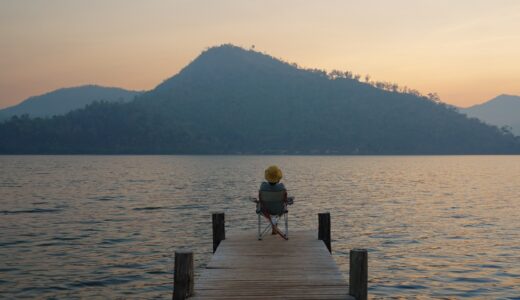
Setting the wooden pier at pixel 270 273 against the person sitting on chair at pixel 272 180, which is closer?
the wooden pier at pixel 270 273

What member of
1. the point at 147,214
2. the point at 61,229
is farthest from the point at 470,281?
the point at 147,214

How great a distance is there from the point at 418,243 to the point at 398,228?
4.79m

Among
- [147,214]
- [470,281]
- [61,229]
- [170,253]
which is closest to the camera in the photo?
[470,281]

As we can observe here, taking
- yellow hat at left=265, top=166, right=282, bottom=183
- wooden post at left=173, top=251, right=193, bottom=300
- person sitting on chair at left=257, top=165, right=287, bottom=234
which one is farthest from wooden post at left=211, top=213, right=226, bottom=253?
wooden post at left=173, top=251, right=193, bottom=300

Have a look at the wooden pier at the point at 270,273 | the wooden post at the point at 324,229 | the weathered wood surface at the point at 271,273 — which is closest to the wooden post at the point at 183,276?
the wooden pier at the point at 270,273

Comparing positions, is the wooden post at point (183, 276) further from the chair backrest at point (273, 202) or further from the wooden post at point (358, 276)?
the chair backrest at point (273, 202)

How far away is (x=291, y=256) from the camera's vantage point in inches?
507

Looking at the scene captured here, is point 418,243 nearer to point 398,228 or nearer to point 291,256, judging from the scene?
point 398,228

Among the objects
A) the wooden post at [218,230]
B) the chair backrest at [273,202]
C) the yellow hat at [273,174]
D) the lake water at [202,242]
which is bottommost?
the lake water at [202,242]

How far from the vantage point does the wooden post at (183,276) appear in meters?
9.51

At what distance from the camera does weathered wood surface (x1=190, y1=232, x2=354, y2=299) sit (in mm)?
9750

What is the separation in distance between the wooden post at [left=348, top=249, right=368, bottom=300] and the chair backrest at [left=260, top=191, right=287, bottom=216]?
5.02m

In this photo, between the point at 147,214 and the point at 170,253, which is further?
the point at 147,214

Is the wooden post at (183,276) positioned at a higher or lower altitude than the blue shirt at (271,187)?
lower
